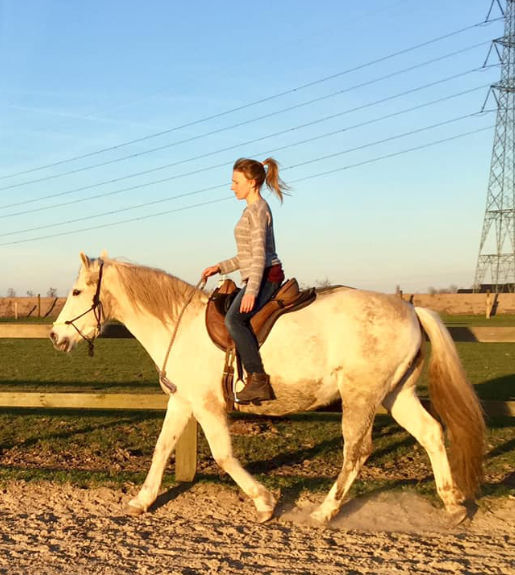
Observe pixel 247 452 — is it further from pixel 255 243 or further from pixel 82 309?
pixel 255 243

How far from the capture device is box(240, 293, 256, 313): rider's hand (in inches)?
192

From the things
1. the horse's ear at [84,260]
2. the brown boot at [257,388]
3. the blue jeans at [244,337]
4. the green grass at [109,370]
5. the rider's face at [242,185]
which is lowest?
the green grass at [109,370]

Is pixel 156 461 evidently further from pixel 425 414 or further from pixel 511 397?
pixel 511 397

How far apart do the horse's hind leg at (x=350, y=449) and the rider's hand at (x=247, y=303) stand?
1.07m

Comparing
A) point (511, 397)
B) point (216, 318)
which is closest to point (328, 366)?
point (216, 318)

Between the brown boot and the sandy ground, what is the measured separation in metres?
0.96

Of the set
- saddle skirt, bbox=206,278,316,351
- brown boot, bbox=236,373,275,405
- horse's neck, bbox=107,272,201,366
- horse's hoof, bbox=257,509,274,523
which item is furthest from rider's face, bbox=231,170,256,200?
horse's hoof, bbox=257,509,274,523

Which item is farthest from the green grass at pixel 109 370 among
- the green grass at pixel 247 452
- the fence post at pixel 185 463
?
the fence post at pixel 185 463

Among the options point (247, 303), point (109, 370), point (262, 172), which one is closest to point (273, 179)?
point (262, 172)

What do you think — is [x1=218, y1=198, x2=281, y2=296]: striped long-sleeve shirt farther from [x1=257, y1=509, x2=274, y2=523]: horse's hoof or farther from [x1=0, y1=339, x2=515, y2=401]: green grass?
[x1=0, y1=339, x2=515, y2=401]: green grass

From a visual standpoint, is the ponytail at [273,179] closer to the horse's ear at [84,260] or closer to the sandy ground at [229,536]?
the horse's ear at [84,260]

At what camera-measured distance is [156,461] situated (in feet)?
17.4

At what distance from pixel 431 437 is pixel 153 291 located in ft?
8.51

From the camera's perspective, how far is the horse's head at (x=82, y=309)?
5.34 m
